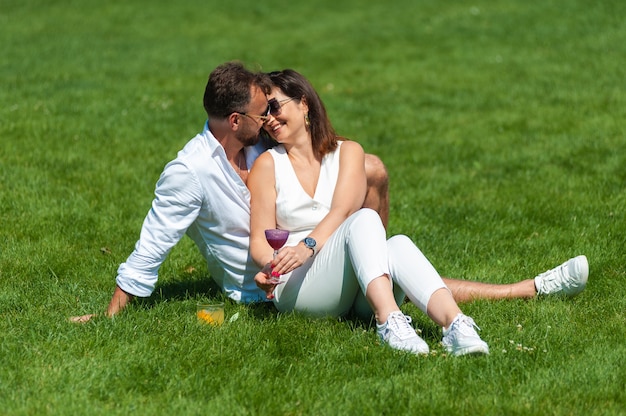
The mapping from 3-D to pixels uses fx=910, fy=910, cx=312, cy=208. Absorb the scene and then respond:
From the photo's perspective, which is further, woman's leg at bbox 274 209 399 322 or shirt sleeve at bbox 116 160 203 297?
shirt sleeve at bbox 116 160 203 297

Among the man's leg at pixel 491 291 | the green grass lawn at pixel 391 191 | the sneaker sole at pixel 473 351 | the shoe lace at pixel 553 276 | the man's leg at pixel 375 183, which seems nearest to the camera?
the green grass lawn at pixel 391 191

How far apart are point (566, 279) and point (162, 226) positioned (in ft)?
8.80

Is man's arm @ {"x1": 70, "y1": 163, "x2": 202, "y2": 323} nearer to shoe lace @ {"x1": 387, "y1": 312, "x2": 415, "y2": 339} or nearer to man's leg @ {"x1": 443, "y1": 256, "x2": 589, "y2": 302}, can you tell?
shoe lace @ {"x1": 387, "y1": 312, "x2": 415, "y2": 339}

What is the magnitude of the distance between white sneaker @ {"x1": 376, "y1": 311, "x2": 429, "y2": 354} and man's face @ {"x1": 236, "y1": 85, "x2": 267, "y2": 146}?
155cm

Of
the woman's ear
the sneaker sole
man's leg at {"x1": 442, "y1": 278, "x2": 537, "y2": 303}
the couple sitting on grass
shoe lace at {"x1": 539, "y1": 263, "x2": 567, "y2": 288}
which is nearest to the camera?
the sneaker sole

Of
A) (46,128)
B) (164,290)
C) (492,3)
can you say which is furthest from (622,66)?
(164,290)

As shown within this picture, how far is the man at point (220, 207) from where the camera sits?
5617 millimetres

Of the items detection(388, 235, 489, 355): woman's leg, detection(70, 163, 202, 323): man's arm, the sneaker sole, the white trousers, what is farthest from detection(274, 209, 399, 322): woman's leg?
detection(70, 163, 202, 323): man's arm

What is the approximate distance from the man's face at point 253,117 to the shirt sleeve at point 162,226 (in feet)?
1.57

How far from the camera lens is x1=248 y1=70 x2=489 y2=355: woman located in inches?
205

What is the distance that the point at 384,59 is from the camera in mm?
15852

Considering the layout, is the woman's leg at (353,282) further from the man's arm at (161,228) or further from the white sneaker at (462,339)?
the man's arm at (161,228)

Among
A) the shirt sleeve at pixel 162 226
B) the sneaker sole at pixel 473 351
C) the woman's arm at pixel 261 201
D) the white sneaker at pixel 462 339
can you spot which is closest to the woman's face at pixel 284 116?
the woman's arm at pixel 261 201

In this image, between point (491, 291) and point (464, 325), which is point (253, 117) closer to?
point (464, 325)
